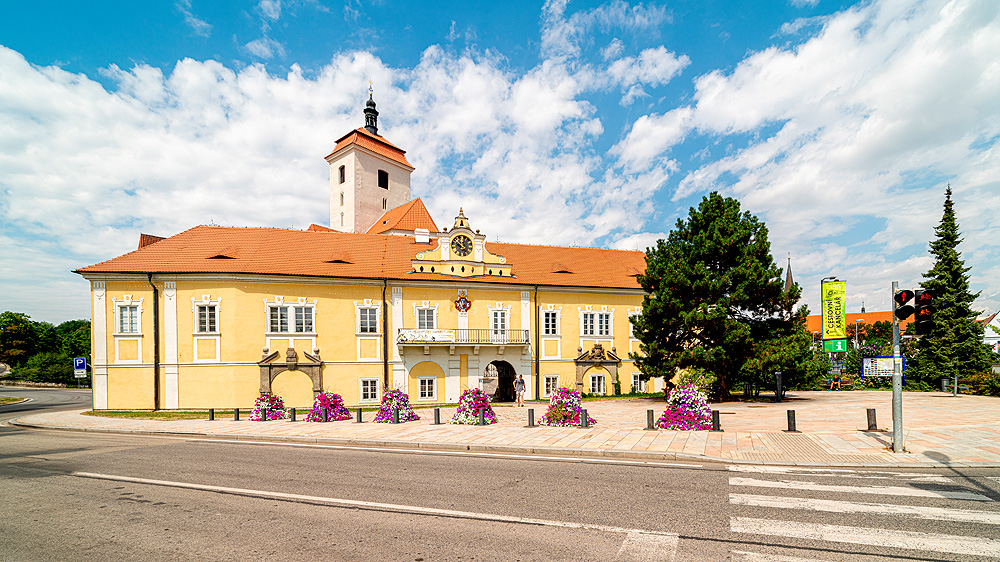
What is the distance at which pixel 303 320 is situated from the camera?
29.2 metres

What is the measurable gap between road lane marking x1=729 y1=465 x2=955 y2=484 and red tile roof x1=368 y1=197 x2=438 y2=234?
1512 inches

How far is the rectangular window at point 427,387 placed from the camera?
30.5m

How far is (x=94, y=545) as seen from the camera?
6426 mm

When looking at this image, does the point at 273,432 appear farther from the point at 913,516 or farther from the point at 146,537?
the point at 913,516

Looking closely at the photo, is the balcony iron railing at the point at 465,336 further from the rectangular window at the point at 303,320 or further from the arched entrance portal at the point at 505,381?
the rectangular window at the point at 303,320

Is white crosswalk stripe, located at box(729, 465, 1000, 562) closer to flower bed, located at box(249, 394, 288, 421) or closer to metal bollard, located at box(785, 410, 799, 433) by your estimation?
metal bollard, located at box(785, 410, 799, 433)

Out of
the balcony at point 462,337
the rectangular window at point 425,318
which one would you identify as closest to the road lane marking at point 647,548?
the balcony at point 462,337

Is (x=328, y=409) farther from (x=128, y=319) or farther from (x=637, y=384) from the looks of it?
(x=637, y=384)

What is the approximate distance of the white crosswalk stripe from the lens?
5949mm

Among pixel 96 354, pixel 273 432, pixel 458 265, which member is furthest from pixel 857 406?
pixel 96 354

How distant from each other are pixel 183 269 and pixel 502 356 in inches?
760

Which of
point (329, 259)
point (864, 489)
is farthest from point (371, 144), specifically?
point (864, 489)

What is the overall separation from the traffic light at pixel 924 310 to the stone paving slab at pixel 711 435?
2.87 metres

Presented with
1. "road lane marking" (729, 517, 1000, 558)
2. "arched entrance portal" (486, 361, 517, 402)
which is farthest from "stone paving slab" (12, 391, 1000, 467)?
"arched entrance portal" (486, 361, 517, 402)
